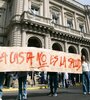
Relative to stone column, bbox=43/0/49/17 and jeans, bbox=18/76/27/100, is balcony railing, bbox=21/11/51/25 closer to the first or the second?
stone column, bbox=43/0/49/17

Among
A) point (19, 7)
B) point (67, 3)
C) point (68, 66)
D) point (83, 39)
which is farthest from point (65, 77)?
point (67, 3)

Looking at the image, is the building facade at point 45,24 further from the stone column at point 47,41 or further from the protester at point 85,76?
the protester at point 85,76

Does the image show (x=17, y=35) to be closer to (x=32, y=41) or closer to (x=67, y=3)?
(x=32, y=41)

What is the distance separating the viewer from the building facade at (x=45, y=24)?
24.2 metres

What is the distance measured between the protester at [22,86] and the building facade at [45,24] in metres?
15.3

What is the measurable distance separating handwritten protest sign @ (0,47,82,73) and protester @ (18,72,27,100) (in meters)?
0.42

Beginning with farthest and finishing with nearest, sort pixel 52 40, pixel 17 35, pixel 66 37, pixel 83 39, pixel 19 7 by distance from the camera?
1. pixel 83 39
2. pixel 66 37
3. pixel 52 40
4. pixel 19 7
5. pixel 17 35

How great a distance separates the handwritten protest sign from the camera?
29.6ft

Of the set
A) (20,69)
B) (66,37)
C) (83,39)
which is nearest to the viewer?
(20,69)

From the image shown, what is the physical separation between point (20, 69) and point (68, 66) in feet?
10.9

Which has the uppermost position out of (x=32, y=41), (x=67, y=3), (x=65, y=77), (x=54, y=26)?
(x=67, y=3)

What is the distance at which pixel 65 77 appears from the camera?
20.5m

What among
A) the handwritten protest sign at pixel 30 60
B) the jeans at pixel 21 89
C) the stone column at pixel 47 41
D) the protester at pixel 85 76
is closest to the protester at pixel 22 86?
the jeans at pixel 21 89

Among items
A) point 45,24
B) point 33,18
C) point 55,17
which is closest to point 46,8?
point 55,17
